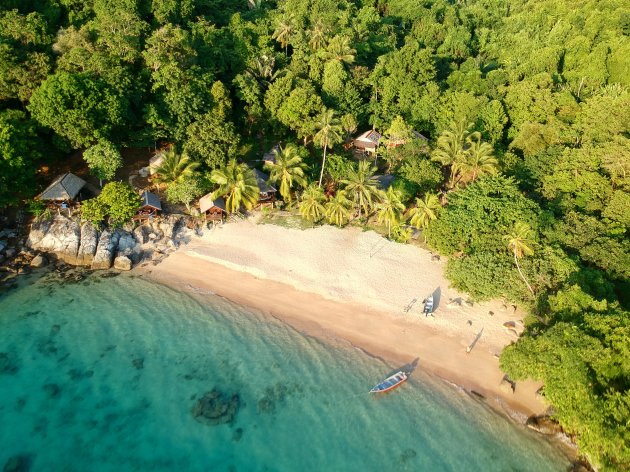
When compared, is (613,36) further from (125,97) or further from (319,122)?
(125,97)

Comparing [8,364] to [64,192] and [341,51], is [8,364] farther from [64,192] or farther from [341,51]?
[341,51]

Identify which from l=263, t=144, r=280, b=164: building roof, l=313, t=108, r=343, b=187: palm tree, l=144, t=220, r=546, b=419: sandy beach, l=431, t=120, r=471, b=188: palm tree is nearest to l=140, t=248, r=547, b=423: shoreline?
l=144, t=220, r=546, b=419: sandy beach

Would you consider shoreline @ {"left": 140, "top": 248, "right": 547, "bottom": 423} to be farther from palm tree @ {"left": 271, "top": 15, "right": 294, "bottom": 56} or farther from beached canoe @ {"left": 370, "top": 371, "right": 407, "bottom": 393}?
palm tree @ {"left": 271, "top": 15, "right": 294, "bottom": 56}

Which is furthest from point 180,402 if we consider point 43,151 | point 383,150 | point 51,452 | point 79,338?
point 383,150

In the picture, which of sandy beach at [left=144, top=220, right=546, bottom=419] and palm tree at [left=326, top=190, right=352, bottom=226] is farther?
palm tree at [left=326, top=190, right=352, bottom=226]

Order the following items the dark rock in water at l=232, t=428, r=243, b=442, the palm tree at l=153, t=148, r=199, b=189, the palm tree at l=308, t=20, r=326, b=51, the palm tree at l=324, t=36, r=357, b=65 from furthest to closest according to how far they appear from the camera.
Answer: the palm tree at l=308, t=20, r=326, b=51, the palm tree at l=324, t=36, r=357, b=65, the palm tree at l=153, t=148, r=199, b=189, the dark rock in water at l=232, t=428, r=243, b=442

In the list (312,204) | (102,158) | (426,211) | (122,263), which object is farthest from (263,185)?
(426,211)

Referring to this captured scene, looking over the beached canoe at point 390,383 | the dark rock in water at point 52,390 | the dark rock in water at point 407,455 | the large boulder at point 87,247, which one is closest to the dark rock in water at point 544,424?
the dark rock in water at point 407,455
